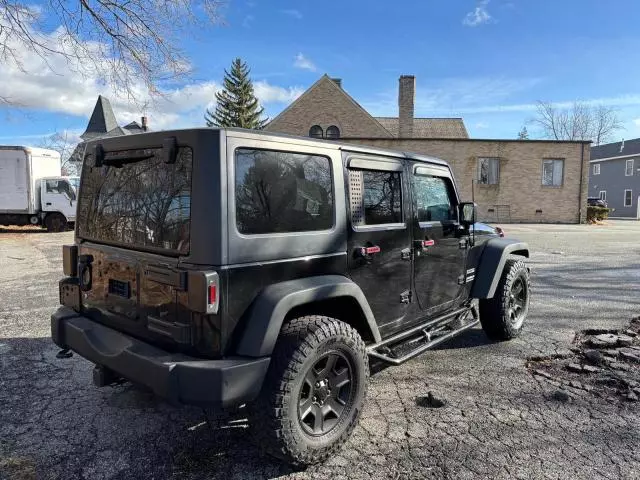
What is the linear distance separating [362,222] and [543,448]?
186 cm

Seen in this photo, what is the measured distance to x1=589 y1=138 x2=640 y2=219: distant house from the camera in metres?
45.3

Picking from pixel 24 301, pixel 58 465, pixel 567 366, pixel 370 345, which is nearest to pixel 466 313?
pixel 567 366

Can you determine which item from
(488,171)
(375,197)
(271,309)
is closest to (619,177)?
(488,171)

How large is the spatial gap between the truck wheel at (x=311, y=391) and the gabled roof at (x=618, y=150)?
2087 inches

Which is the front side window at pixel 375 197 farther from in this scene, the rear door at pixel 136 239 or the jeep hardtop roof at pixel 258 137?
the rear door at pixel 136 239

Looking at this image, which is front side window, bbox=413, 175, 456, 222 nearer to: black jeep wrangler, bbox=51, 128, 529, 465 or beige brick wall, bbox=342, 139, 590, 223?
black jeep wrangler, bbox=51, 128, 529, 465

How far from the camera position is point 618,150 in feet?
160

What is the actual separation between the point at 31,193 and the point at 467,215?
1852 cm

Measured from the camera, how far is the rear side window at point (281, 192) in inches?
103

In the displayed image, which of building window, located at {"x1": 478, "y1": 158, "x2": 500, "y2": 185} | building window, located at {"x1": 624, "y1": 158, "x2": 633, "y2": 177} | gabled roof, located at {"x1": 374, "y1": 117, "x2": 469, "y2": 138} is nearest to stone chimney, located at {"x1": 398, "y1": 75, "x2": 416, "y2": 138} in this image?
gabled roof, located at {"x1": 374, "y1": 117, "x2": 469, "y2": 138}

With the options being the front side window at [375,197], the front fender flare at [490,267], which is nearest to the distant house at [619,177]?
the front fender flare at [490,267]

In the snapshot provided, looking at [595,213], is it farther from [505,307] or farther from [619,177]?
[505,307]

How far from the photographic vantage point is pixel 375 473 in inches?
107

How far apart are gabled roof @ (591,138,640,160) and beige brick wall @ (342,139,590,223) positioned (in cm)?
2460
